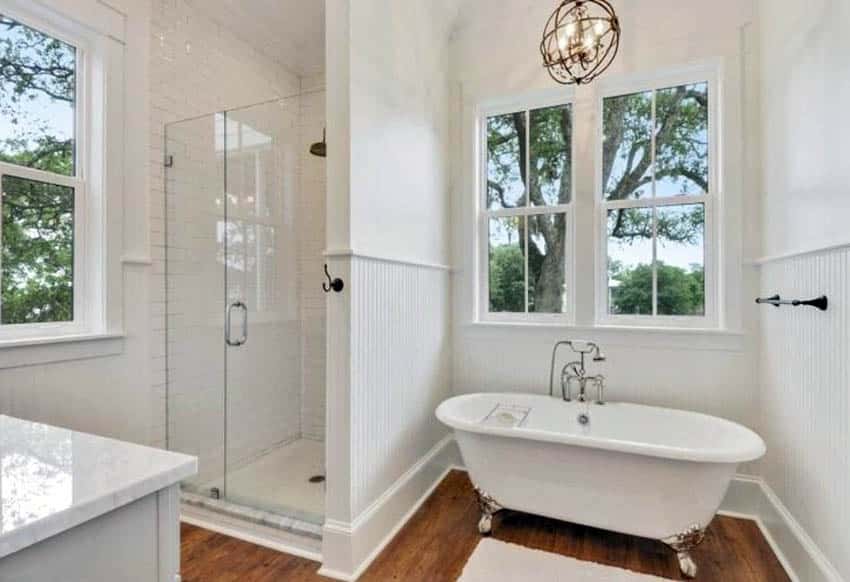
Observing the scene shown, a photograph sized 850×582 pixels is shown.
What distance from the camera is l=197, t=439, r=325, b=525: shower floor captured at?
223cm

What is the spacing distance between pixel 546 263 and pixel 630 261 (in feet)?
1.63

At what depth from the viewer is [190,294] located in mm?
2604

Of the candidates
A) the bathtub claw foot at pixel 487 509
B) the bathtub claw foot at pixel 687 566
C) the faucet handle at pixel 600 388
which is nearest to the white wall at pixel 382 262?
the bathtub claw foot at pixel 487 509

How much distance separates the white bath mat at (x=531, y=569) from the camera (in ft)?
5.86

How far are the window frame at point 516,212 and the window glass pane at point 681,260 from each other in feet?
1.66

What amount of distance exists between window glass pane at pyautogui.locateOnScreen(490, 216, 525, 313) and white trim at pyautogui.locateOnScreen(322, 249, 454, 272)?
38 cm

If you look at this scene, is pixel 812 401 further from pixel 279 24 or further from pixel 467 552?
pixel 279 24

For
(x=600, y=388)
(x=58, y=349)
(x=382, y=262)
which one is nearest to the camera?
(x=58, y=349)

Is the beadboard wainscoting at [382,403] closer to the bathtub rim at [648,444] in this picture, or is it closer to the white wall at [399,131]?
the white wall at [399,131]

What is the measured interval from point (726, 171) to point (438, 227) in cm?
163

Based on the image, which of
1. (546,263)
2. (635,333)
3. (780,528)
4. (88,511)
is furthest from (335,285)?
(780,528)

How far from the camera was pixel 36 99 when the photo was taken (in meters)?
1.98

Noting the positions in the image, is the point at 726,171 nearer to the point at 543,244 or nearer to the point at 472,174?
the point at 543,244

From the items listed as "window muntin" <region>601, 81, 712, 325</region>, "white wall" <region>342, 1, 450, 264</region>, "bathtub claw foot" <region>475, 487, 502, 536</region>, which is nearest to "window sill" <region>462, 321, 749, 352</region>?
"window muntin" <region>601, 81, 712, 325</region>
